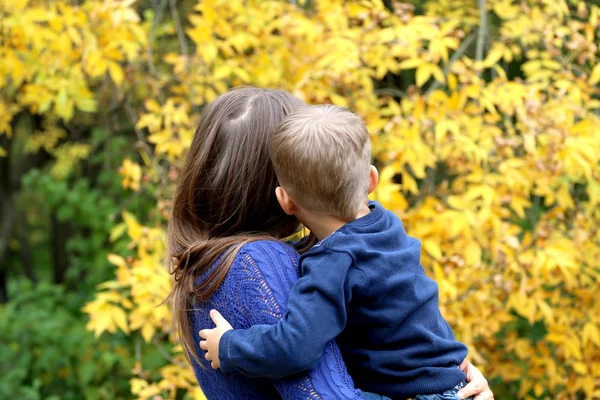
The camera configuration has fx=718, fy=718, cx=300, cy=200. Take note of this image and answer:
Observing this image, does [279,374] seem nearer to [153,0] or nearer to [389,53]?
[389,53]

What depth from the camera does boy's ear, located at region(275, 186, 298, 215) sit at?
1.31 meters

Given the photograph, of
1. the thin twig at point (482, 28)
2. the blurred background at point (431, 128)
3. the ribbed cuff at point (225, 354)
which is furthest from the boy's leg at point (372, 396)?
the thin twig at point (482, 28)

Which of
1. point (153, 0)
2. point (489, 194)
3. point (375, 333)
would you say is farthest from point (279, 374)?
point (153, 0)

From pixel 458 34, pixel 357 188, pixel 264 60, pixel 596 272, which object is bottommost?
pixel 596 272

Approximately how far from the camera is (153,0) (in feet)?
13.6

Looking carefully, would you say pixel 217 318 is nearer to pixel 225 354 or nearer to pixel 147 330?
pixel 225 354

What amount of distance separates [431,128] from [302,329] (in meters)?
1.93

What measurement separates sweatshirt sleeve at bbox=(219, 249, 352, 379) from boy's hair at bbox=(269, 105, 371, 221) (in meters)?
0.10

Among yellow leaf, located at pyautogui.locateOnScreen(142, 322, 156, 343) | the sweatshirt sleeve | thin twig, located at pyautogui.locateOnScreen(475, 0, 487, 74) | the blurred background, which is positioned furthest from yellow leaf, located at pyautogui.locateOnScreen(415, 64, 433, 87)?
the sweatshirt sleeve

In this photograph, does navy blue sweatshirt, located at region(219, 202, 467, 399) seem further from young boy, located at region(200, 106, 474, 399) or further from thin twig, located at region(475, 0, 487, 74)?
thin twig, located at region(475, 0, 487, 74)

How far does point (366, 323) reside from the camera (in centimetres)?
132

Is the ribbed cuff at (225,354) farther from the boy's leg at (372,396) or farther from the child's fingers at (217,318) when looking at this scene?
the boy's leg at (372,396)

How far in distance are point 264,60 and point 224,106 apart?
2.07 metres

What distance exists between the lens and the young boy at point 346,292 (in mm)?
1225
